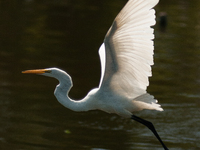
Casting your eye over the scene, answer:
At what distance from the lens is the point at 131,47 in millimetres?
4469

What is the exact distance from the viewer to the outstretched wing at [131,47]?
4266mm

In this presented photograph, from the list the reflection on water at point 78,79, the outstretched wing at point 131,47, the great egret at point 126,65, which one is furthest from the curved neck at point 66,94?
the reflection on water at point 78,79

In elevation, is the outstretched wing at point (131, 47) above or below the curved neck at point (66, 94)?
above

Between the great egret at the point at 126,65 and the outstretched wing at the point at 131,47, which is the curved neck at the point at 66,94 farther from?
the outstretched wing at the point at 131,47

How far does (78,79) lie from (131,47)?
4.70m

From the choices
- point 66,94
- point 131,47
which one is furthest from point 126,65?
point 66,94

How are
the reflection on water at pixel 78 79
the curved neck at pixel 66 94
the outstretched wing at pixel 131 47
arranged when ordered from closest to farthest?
the outstretched wing at pixel 131 47
the curved neck at pixel 66 94
the reflection on water at pixel 78 79

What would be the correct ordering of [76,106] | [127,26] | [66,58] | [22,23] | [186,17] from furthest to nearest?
[186,17]
[22,23]
[66,58]
[76,106]
[127,26]

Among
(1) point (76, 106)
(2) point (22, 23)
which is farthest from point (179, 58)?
(1) point (76, 106)

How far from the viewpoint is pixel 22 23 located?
13.4 meters

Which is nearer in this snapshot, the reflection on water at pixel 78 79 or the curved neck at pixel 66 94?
the curved neck at pixel 66 94

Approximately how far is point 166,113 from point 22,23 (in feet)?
22.0

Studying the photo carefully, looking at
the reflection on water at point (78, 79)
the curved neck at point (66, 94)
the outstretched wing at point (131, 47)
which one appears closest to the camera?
the outstretched wing at point (131, 47)

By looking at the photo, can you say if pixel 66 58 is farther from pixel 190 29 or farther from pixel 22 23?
pixel 190 29
